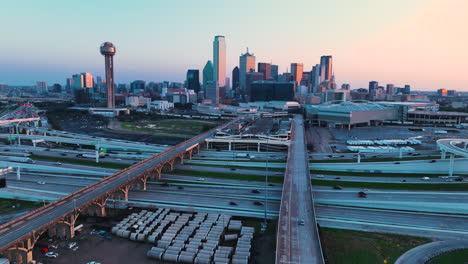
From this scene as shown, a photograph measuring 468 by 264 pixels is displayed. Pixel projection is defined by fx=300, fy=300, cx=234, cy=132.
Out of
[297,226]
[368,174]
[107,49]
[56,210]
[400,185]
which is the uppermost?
[107,49]

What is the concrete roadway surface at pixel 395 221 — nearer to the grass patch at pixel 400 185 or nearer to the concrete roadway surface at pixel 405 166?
the grass patch at pixel 400 185

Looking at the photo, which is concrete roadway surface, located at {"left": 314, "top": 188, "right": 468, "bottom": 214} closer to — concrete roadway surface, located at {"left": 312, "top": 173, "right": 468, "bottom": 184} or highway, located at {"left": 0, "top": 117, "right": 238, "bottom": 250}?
concrete roadway surface, located at {"left": 312, "top": 173, "right": 468, "bottom": 184}

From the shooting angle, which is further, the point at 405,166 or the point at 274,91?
the point at 274,91

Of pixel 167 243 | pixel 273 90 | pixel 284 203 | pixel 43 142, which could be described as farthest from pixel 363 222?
pixel 273 90

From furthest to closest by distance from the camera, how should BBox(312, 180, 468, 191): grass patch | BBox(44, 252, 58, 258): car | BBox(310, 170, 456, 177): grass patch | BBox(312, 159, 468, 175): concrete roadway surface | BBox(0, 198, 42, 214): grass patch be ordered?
BBox(310, 170, 456, 177): grass patch
BBox(312, 159, 468, 175): concrete roadway surface
BBox(312, 180, 468, 191): grass patch
BBox(0, 198, 42, 214): grass patch
BBox(44, 252, 58, 258): car

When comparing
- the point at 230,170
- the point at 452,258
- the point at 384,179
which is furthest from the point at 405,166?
the point at 230,170

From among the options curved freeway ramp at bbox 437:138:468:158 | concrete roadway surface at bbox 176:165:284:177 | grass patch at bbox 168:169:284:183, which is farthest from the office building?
grass patch at bbox 168:169:284:183

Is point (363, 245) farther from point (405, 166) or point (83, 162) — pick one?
point (83, 162)
